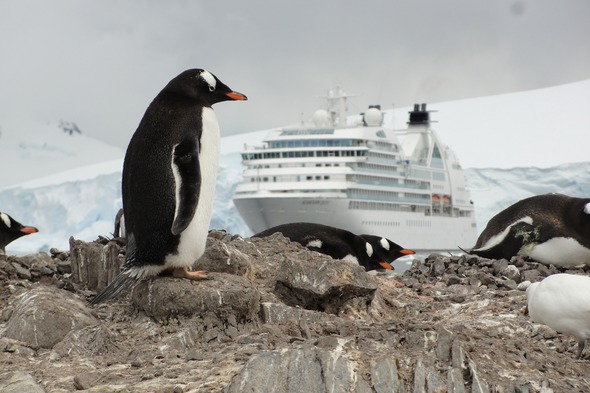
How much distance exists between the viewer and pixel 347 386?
303 cm

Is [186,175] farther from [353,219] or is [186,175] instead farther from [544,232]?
[353,219]

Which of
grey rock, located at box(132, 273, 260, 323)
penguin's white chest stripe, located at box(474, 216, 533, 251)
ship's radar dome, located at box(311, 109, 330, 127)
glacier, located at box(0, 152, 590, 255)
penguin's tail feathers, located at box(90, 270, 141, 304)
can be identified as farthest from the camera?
ship's radar dome, located at box(311, 109, 330, 127)

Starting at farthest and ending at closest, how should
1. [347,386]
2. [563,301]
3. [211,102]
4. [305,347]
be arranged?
[211,102]
[563,301]
[305,347]
[347,386]

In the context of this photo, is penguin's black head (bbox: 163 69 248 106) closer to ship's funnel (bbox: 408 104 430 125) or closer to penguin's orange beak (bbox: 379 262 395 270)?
penguin's orange beak (bbox: 379 262 395 270)

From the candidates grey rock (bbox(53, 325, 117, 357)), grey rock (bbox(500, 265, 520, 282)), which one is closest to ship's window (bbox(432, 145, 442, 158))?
grey rock (bbox(500, 265, 520, 282))

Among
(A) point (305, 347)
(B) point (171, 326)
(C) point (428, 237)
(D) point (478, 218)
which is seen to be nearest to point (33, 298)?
(B) point (171, 326)

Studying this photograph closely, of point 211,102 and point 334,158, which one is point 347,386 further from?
point 334,158

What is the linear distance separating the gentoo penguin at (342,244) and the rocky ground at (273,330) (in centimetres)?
49

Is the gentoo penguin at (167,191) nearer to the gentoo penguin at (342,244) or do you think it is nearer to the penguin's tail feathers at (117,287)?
the penguin's tail feathers at (117,287)

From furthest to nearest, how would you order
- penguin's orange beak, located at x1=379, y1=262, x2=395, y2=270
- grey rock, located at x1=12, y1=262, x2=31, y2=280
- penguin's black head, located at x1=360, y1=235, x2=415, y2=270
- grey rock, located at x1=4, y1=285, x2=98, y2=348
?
penguin's black head, located at x1=360, y1=235, x2=415, y2=270
penguin's orange beak, located at x1=379, y1=262, x2=395, y2=270
grey rock, located at x1=12, y1=262, x2=31, y2=280
grey rock, located at x1=4, y1=285, x2=98, y2=348

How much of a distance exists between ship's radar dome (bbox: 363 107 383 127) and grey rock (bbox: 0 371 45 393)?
135 feet

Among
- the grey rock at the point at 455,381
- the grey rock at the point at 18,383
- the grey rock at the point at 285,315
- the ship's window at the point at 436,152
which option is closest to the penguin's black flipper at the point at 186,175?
the grey rock at the point at 285,315

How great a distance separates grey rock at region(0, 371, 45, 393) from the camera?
123 inches

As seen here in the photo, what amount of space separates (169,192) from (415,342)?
5.60 ft
